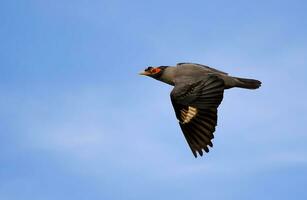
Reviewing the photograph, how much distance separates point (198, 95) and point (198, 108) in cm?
160

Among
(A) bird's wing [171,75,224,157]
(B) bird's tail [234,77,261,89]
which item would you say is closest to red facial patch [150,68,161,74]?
(A) bird's wing [171,75,224,157]

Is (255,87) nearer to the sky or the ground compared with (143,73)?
nearer to the ground

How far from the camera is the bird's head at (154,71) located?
2428 cm

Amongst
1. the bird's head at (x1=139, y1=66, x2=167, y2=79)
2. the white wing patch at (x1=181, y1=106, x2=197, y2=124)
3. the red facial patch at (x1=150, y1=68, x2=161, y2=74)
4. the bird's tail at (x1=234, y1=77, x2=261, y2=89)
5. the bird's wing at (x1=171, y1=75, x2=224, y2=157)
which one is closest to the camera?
the bird's wing at (x1=171, y1=75, x2=224, y2=157)

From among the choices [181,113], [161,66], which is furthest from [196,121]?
[161,66]

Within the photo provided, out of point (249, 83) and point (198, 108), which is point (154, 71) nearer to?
point (198, 108)

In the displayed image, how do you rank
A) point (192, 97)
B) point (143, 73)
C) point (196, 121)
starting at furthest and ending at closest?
point (143, 73), point (196, 121), point (192, 97)

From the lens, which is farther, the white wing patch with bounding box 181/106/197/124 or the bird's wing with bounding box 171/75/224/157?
the white wing patch with bounding box 181/106/197/124

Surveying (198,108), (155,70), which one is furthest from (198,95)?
(155,70)

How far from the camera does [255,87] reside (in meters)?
23.0

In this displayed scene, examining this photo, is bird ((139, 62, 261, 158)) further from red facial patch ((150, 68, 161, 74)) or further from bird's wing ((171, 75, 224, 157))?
red facial patch ((150, 68, 161, 74))

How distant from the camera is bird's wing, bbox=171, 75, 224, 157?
71.4 feet

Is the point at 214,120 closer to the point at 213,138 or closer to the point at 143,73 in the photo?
the point at 213,138

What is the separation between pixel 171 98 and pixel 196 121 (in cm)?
126
